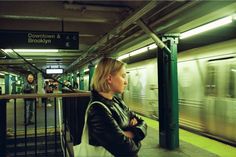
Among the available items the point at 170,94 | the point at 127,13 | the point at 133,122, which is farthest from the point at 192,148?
the point at 133,122

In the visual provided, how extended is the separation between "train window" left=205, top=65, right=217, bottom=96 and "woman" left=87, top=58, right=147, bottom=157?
489cm

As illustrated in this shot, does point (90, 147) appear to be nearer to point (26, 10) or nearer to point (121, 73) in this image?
point (121, 73)

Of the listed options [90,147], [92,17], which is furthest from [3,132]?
[90,147]

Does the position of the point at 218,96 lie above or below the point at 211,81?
below

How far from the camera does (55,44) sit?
6.48m

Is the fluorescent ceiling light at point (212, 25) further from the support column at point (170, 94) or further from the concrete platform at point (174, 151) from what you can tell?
the concrete platform at point (174, 151)

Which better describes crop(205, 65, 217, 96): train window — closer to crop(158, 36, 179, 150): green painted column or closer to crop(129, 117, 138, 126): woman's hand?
crop(158, 36, 179, 150): green painted column

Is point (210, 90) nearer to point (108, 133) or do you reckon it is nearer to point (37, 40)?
point (37, 40)

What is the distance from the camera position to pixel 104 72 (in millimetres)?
1885

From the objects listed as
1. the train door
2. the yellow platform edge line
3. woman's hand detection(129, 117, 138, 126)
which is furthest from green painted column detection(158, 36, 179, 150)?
woman's hand detection(129, 117, 138, 126)

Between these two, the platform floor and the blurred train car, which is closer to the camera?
the platform floor

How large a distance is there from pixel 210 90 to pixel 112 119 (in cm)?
540

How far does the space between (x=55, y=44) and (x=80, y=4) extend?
1789mm

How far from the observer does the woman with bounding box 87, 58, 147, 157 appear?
1.70 metres
